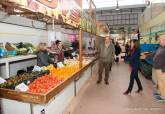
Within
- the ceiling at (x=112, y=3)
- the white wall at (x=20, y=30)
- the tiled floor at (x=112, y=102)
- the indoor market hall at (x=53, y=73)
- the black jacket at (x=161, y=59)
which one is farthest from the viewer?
the ceiling at (x=112, y=3)

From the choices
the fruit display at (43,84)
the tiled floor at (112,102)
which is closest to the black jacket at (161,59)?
the tiled floor at (112,102)

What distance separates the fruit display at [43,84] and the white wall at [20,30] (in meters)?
1.81

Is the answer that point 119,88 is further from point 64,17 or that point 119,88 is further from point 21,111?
point 21,111

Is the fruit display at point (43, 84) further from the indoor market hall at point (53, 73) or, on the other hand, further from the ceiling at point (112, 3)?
the ceiling at point (112, 3)

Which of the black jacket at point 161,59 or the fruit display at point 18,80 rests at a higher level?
the black jacket at point 161,59

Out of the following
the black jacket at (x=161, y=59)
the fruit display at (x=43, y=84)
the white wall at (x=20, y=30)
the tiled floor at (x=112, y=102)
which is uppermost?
the white wall at (x=20, y=30)

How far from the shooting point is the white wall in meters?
4.75

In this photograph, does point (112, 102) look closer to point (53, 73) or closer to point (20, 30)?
point (53, 73)

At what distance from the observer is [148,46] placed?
9.04 meters

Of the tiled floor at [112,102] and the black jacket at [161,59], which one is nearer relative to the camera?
the tiled floor at [112,102]

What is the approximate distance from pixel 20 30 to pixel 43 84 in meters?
2.77

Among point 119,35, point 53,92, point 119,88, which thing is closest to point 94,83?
point 119,88

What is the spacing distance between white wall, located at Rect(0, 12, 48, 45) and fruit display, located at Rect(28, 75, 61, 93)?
5.95 feet

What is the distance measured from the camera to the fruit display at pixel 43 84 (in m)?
3.01
